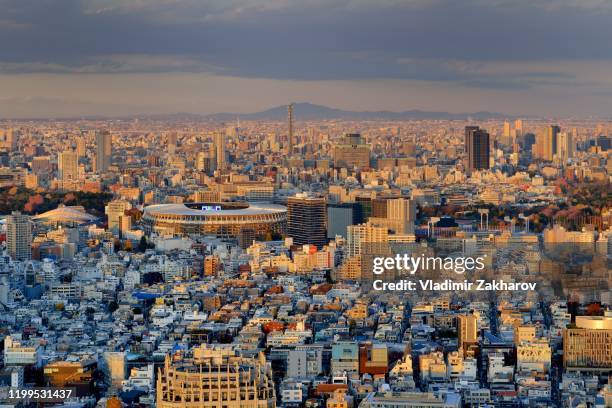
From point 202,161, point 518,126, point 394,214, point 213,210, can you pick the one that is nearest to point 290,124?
point 202,161

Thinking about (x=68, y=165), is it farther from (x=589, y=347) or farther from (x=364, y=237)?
(x=589, y=347)

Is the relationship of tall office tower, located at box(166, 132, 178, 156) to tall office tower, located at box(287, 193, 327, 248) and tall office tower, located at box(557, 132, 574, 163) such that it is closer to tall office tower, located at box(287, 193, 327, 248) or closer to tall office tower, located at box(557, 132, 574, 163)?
tall office tower, located at box(557, 132, 574, 163)

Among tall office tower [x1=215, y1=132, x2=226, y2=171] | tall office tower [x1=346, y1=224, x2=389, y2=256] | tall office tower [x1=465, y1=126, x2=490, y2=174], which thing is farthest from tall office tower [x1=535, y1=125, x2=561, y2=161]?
tall office tower [x1=346, y1=224, x2=389, y2=256]

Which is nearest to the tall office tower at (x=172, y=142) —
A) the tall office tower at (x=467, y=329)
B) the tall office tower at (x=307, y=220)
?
the tall office tower at (x=307, y=220)

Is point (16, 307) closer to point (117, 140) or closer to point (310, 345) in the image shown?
point (310, 345)

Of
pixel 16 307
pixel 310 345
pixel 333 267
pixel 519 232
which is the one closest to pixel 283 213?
pixel 519 232

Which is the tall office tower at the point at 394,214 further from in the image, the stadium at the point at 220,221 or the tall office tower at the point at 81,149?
the tall office tower at the point at 81,149
